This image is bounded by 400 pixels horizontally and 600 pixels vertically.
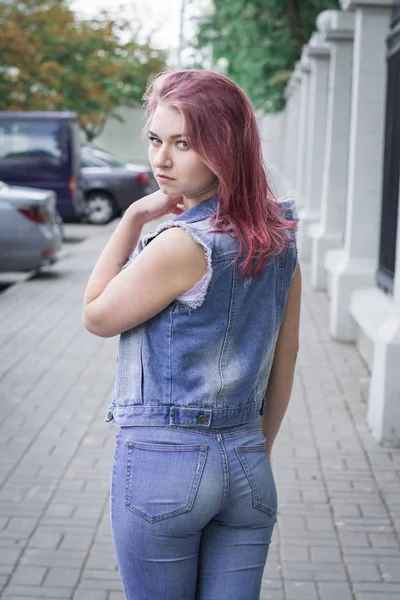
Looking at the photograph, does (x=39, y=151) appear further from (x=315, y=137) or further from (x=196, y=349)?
(x=196, y=349)

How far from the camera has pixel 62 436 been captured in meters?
6.27

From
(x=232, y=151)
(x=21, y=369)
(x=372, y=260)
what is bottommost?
(x=21, y=369)

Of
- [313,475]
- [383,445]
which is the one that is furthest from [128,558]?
[383,445]

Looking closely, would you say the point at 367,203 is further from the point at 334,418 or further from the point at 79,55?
the point at 79,55

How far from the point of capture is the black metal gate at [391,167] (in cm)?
800

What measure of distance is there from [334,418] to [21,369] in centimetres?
275

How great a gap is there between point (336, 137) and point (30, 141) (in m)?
8.74

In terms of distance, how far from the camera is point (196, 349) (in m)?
2.05

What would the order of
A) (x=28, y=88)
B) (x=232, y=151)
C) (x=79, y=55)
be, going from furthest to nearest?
(x=79, y=55), (x=28, y=88), (x=232, y=151)

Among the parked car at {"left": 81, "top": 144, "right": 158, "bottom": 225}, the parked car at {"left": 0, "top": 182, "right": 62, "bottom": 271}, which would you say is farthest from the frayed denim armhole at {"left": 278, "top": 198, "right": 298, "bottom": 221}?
the parked car at {"left": 81, "top": 144, "right": 158, "bottom": 225}

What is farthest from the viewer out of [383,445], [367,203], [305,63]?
[305,63]

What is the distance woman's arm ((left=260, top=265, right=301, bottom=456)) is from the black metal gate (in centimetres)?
553

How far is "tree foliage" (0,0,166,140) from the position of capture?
26547mm

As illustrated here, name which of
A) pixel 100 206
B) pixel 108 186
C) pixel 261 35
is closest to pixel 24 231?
pixel 261 35
